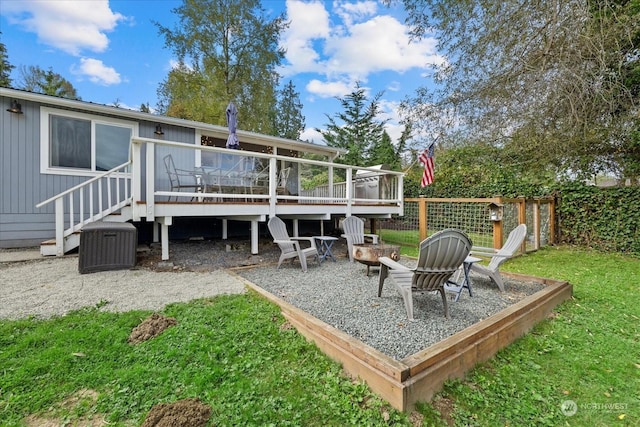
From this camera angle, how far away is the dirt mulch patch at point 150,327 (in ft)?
8.61

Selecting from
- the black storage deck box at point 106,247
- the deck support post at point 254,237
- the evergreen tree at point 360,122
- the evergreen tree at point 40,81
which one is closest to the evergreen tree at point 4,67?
the evergreen tree at point 40,81

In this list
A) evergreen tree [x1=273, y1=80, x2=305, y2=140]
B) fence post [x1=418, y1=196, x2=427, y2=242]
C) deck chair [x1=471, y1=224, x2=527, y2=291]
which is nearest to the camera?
deck chair [x1=471, y1=224, x2=527, y2=291]

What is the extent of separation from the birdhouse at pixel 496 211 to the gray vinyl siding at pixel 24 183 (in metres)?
9.61

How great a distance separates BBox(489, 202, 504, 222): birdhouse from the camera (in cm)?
656

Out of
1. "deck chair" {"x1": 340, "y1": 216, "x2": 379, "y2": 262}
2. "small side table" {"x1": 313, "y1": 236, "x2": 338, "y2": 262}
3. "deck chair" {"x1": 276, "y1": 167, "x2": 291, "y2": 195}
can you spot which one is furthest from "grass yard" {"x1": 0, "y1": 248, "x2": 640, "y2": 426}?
"deck chair" {"x1": 276, "y1": 167, "x2": 291, "y2": 195}

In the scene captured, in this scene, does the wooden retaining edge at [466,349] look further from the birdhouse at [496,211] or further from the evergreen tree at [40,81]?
the evergreen tree at [40,81]

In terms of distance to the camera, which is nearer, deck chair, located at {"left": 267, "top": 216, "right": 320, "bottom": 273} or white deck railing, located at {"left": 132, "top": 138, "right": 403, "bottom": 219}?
white deck railing, located at {"left": 132, "top": 138, "right": 403, "bottom": 219}

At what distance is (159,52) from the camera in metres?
14.8

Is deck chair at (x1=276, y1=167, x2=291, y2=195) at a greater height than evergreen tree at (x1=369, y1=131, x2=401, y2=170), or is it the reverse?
evergreen tree at (x1=369, y1=131, x2=401, y2=170)

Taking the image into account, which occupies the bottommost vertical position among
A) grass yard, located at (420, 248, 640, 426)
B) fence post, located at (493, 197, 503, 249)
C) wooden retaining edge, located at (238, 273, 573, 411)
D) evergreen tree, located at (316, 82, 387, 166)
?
grass yard, located at (420, 248, 640, 426)

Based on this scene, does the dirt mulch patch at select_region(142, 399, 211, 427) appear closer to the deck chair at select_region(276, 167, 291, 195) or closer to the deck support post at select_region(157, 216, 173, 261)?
A: the deck support post at select_region(157, 216, 173, 261)

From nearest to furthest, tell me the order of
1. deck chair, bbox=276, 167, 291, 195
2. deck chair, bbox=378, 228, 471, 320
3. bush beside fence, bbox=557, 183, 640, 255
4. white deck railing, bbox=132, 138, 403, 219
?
1. deck chair, bbox=378, 228, 471, 320
2. white deck railing, bbox=132, 138, 403, 219
3. bush beside fence, bbox=557, 183, 640, 255
4. deck chair, bbox=276, 167, 291, 195

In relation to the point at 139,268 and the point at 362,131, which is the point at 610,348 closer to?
the point at 139,268

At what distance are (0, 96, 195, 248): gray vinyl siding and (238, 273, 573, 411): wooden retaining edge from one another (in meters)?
6.30
